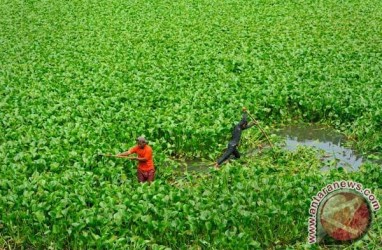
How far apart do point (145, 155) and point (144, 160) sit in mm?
91

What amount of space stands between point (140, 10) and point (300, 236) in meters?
16.7

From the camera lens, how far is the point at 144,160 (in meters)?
8.87

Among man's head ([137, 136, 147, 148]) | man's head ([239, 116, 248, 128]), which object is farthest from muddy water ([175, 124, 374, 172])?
man's head ([137, 136, 147, 148])

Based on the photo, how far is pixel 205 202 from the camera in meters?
7.83

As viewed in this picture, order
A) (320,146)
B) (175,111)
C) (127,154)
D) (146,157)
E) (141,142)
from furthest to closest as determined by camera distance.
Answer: (175,111) → (320,146) → (127,154) → (146,157) → (141,142)

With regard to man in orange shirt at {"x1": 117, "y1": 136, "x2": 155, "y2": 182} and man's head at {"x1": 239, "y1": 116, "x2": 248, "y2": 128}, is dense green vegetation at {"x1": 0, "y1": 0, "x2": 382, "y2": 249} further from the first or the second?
man's head at {"x1": 239, "y1": 116, "x2": 248, "y2": 128}

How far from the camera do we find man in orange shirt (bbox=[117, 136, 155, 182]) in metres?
8.86

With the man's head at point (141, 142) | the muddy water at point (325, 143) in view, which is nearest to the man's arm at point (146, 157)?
the man's head at point (141, 142)

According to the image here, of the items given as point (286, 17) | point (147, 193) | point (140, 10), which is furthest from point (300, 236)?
point (140, 10)

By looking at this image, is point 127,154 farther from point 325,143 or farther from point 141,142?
point 325,143

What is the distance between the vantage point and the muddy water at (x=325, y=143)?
10.1 meters

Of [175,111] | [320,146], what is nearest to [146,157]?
[175,111]

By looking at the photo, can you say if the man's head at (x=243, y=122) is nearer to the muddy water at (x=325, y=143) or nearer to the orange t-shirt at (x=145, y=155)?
the muddy water at (x=325, y=143)

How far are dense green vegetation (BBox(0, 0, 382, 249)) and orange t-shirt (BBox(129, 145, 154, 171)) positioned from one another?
1.33 feet
